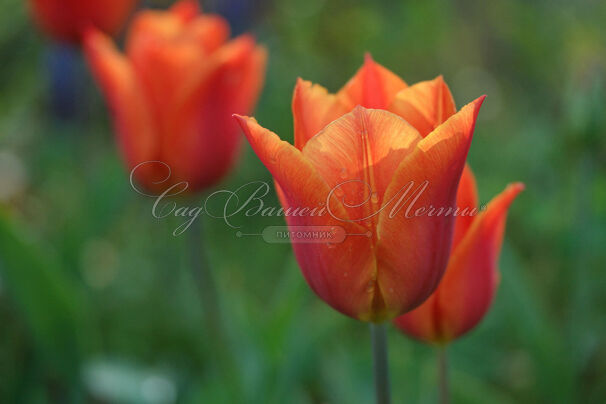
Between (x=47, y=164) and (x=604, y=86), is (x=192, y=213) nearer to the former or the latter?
(x=604, y=86)

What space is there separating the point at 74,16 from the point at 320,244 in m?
0.79

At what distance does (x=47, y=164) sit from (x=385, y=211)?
1.30 metres

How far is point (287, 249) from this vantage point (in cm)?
128

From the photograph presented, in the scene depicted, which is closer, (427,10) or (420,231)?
(420,231)

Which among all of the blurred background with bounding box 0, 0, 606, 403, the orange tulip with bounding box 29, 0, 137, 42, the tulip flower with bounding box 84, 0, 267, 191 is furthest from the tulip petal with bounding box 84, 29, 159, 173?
the orange tulip with bounding box 29, 0, 137, 42

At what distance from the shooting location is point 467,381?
0.74 meters

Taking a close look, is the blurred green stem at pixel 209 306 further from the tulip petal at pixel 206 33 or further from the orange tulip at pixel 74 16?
the orange tulip at pixel 74 16

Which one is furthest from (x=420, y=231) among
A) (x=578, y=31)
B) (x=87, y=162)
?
(x=578, y=31)

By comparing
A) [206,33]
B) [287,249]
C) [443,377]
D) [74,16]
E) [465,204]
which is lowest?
[443,377]

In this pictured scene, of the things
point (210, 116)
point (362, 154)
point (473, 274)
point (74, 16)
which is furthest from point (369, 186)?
point (74, 16)

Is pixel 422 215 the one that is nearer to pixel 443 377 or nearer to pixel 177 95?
pixel 443 377

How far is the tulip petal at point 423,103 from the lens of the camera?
1.41ft

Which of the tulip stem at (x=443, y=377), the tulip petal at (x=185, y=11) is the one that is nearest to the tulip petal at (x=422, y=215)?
the tulip stem at (x=443, y=377)

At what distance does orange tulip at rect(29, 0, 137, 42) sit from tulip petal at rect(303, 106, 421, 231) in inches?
30.4
